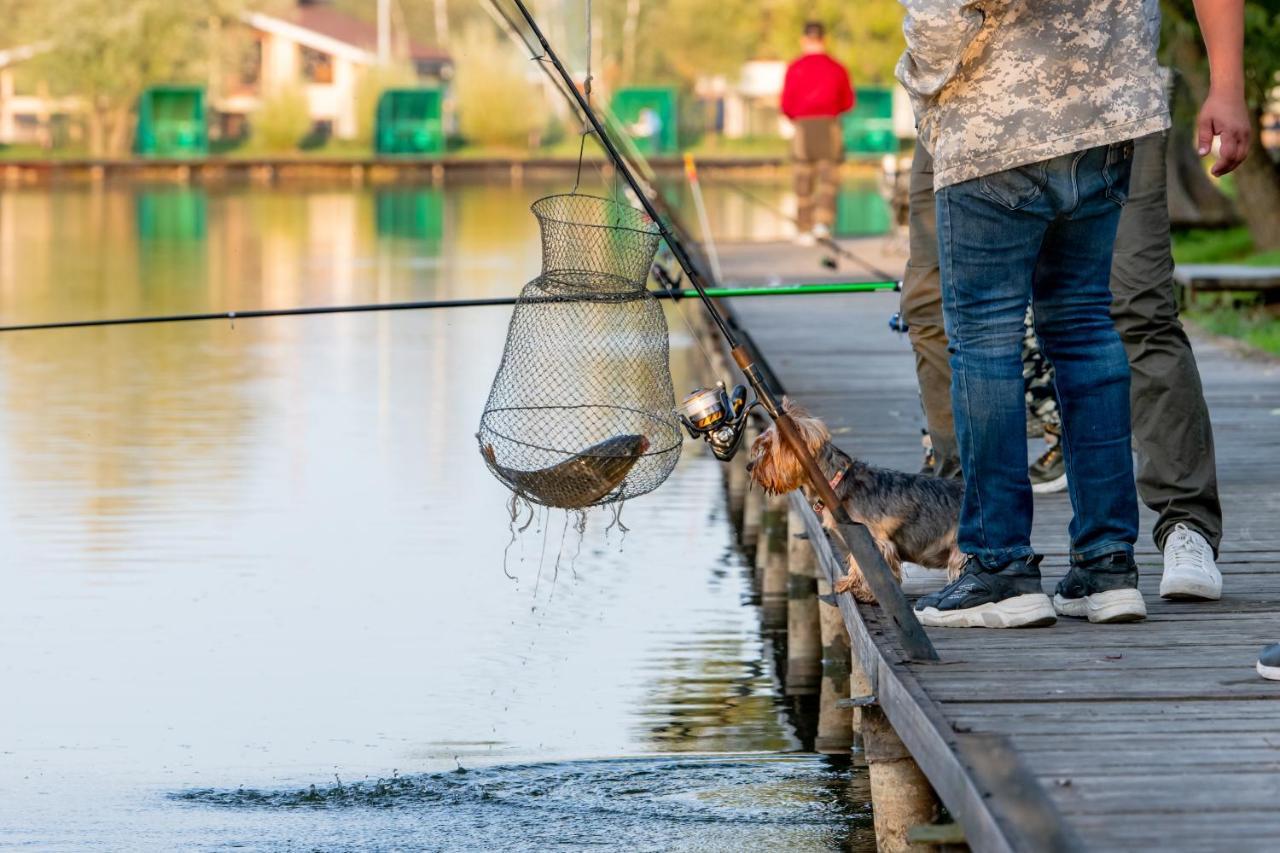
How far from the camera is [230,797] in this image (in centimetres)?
612

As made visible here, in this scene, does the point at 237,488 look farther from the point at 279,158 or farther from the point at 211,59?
the point at 211,59

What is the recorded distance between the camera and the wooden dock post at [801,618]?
782 centimetres

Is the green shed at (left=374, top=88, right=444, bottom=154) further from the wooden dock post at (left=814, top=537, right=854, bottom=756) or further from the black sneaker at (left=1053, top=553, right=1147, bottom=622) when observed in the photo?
the black sneaker at (left=1053, top=553, right=1147, bottom=622)

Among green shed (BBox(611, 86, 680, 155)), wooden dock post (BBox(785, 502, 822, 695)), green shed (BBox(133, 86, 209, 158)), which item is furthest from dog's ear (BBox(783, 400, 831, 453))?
green shed (BBox(133, 86, 209, 158))

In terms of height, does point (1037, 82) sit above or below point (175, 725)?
above

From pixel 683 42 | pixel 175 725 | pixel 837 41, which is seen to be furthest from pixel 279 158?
pixel 175 725

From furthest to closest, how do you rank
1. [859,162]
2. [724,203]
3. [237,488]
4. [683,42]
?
[683,42] → [859,162] → [724,203] → [237,488]

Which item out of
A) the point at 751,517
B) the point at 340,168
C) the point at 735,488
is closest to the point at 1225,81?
the point at 751,517

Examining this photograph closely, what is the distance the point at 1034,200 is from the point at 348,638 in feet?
13.8

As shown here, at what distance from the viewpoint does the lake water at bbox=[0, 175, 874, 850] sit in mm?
5973

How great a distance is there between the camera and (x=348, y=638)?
26.4ft

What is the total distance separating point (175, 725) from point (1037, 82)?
11.9 feet

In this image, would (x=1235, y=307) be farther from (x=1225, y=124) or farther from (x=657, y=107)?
(x=657, y=107)

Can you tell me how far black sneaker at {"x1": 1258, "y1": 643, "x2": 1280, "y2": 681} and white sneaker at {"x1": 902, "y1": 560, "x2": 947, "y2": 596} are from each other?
3.76ft
